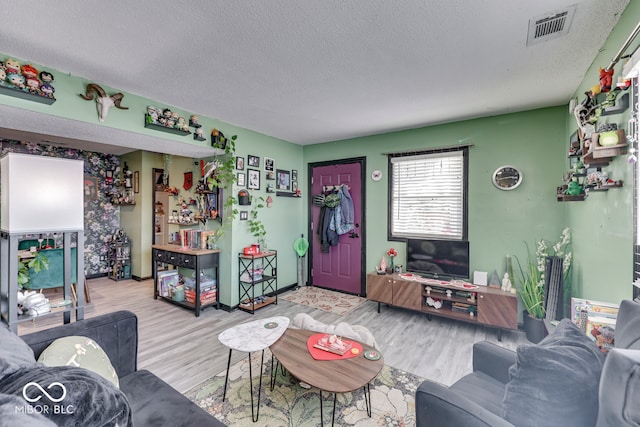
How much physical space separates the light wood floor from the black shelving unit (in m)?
0.12

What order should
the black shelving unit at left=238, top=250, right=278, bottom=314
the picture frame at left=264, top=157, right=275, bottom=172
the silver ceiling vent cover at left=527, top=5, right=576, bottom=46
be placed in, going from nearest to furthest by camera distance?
the silver ceiling vent cover at left=527, top=5, right=576, bottom=46, the black shelving unit at left=238, top=250, right=278, bottom=314, the picture frame at left=264, top=157, right=275, bottom=172

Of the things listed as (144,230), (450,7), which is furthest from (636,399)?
(144,230)

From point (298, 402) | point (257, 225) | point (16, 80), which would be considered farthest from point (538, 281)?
point (16, 80)

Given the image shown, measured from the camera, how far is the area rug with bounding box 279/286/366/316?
3.69m

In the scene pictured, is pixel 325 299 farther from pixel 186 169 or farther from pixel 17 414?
pixel 17 414

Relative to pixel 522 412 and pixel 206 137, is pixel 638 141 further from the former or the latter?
pixel 206 137

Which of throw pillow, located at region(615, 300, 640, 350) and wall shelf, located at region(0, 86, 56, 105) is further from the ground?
wall shelf, located at region(0, 86, 56, 105)

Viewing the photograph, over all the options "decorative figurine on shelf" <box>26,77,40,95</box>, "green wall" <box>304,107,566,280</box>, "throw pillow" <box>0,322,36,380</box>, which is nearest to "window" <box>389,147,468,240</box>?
"green wall" <box>304,107,566,280</box>

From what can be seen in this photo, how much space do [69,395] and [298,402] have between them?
1431mm

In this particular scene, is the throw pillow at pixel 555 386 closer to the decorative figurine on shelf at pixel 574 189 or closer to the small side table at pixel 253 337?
the small side table at pixel 253 337

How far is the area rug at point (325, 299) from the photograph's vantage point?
3.69m

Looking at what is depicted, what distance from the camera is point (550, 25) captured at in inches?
64.6

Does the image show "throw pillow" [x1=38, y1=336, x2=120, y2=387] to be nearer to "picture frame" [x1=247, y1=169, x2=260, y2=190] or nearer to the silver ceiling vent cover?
"picture frame" [x1=247, y1=169, x2=260, y2=190]

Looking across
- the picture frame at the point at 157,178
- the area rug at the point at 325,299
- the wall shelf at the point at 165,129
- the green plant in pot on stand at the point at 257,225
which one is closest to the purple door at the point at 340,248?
the area rug at the point at 325,299
